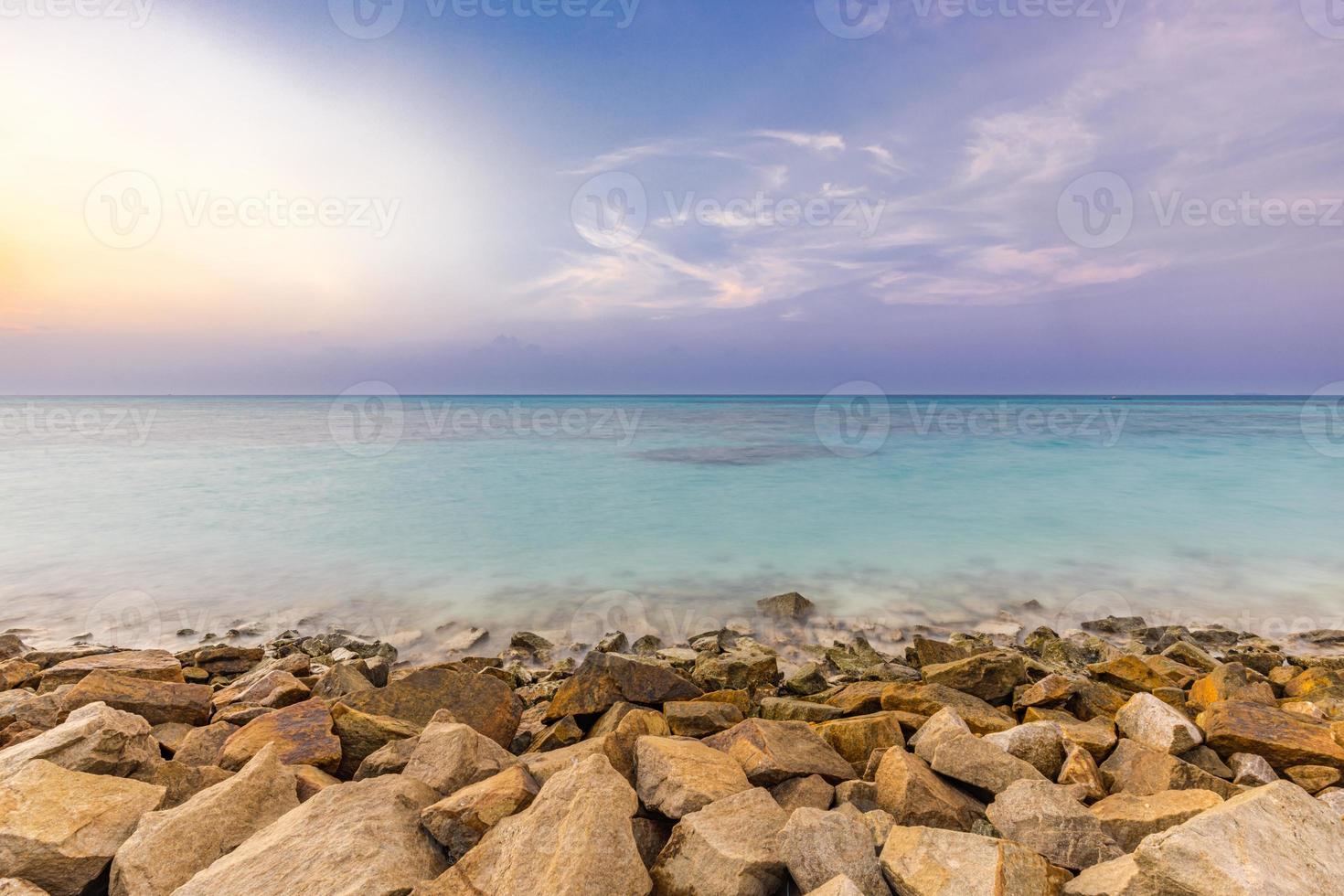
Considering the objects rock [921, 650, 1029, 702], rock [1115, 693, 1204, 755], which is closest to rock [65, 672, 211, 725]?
rock [921, 650, 1029, 702]

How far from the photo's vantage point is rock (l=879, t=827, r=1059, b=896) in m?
2.14

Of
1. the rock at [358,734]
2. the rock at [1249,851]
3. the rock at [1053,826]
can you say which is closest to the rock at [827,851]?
the rock at [1053,826]

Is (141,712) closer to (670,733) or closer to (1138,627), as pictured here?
(670,733)

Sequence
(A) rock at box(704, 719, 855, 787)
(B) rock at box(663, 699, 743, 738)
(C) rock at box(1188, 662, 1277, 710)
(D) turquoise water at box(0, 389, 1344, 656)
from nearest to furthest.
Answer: (A) rock at box(704, 719, 855, 787) < (B) rock at box(663, 699, 743, 738) < (C) rock at box(1188, 662, 1277, 710) < (D) turquoise water at box(0, 389, 1344, 656)

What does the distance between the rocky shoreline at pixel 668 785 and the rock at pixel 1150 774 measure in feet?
0.04

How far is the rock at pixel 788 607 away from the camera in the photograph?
25.0 ft

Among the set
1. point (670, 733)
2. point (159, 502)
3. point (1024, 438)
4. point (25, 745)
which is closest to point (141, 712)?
point (25, 745)

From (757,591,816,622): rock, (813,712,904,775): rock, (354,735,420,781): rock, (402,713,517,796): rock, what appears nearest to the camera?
(402,713,517,796): rock

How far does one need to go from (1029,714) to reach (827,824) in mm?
2664

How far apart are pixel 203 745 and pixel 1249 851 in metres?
4.88

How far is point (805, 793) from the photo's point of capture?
9.86ft

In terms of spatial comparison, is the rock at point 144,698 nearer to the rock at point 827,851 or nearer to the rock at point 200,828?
the rock at point 200,828

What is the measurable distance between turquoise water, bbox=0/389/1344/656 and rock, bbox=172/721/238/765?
3.52 meters

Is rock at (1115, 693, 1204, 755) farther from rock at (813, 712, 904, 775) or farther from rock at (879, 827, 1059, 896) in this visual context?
rock at (879, 827, 1059, 896)
